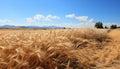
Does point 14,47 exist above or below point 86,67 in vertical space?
above

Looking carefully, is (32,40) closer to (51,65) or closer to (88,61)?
(51,65)

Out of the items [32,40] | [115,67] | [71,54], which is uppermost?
[32,40]

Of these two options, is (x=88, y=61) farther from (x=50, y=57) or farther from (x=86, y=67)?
(x=50, y=57)

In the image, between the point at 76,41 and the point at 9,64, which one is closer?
the point at 9,64

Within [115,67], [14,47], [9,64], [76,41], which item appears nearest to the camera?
[9,64]

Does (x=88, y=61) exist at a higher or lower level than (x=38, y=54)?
lower

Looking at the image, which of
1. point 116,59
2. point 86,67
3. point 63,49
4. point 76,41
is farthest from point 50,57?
point 76,41

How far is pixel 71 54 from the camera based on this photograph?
9.99ft

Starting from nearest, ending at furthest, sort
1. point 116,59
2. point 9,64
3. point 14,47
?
point 9,64
point 14,47
point 116,59

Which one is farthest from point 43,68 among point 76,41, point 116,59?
point 76,41

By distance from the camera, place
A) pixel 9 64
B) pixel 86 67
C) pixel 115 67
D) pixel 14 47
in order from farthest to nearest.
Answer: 1. pixel 115 67
2. pixel 86 67
3. pixel 14 47
4. pixel 9 64

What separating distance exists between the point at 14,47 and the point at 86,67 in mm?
1061

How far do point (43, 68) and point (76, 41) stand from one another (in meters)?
2.15

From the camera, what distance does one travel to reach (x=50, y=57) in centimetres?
273
